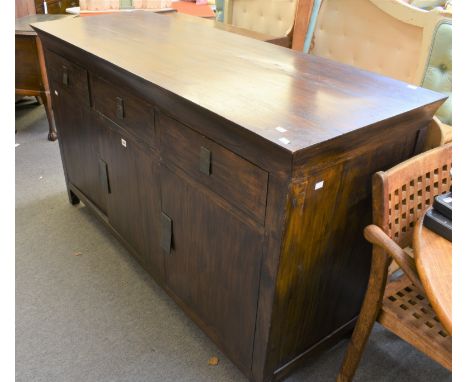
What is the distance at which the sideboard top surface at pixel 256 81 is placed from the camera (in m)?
0.93

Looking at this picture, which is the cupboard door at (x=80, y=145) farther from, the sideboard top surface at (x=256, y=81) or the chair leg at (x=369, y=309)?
the chair leg at (x=369, y=309)

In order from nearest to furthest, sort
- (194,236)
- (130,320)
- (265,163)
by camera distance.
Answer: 1. (265,163)
2. (194,236)
3. (130,320)

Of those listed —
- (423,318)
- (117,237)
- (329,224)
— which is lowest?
(117,237)

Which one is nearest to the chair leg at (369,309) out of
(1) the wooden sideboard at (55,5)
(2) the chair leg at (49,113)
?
(2) the chair leg at (49,113)

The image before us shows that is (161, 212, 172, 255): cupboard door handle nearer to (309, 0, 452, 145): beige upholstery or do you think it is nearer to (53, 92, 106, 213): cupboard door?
(53, 92, 106, 213): cupboard door

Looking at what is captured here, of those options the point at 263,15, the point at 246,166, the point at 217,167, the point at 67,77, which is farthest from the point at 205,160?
the point at 263,15

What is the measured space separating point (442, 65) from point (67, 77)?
1659 mm

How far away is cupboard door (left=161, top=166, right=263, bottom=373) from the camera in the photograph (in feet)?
3.51
